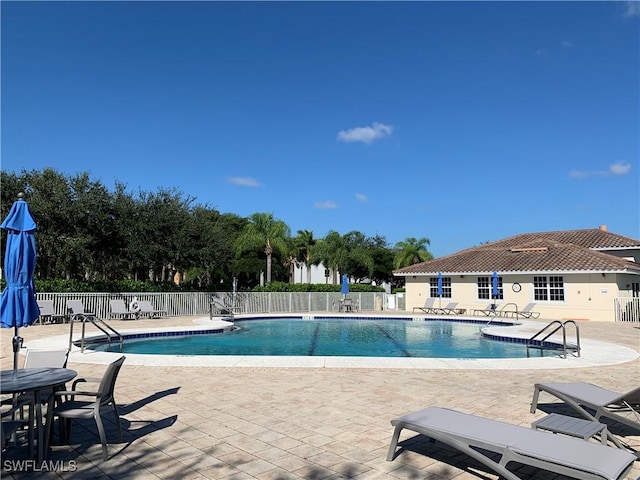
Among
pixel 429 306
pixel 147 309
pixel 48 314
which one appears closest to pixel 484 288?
pixel 429 306

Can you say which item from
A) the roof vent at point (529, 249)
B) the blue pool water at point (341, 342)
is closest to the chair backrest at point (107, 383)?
the blue pool water at point (341, 342)

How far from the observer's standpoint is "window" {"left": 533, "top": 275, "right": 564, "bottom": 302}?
24.6 metres

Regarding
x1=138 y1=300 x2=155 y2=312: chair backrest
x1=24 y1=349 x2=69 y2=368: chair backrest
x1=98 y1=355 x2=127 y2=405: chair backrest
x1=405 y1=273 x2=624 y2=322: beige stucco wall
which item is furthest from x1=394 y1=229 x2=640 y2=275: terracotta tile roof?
x1=24 y1=349 x2=69 y2=368: chair backrest

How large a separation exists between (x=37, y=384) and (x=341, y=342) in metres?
12.5

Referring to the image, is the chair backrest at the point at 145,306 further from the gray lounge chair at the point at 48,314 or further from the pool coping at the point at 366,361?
the pool coping at the point at 366,361

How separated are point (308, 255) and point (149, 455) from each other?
4104 centimetres

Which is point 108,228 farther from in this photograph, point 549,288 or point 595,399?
point 595,399

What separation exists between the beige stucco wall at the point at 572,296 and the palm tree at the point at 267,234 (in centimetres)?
1440

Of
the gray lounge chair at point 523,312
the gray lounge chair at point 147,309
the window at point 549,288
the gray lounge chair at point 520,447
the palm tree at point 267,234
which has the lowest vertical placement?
the gray lounge chair at point 523,312

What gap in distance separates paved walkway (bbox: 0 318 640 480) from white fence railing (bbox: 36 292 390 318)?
1165 centimetres

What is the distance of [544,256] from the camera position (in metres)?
27.0

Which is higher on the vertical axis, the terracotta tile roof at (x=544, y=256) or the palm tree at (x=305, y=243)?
the palm tree at (x=305, y=243)

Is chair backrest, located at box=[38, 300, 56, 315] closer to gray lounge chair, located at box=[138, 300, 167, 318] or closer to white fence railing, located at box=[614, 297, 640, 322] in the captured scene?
gray lounge chair, located at box=[138, 300, 167, 318]

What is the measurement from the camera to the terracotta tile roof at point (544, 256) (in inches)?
949
